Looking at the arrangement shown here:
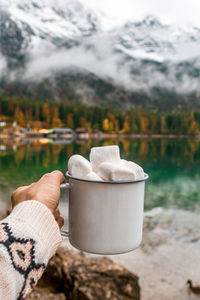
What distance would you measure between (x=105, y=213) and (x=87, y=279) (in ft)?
9.29

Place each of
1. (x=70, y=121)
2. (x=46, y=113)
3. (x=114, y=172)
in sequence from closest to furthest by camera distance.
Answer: (x=114, y=172) → (x=70, y=121) → (x=46, y=113)

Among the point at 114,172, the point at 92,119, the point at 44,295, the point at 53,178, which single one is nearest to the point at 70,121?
the point at 92,119

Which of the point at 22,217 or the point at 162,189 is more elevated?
the point at 22,217

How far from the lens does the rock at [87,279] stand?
337 centimetres

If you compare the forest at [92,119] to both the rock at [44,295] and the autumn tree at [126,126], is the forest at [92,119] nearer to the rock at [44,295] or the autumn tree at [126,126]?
the autumn tree at [126,126]

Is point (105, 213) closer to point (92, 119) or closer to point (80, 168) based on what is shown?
point (80, 168)

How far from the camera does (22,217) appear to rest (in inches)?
34.6

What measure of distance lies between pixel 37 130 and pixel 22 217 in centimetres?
7435

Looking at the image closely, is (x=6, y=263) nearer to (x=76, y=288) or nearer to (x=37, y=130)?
(x=76, y=288)

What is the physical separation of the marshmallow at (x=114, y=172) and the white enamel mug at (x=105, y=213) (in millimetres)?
20

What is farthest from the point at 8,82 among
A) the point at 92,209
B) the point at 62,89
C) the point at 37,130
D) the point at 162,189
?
the point at 92,209

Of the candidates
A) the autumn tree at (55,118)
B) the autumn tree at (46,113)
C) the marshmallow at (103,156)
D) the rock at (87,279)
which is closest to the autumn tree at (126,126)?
the autumn tree at (55,118)

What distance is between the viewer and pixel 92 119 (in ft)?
253

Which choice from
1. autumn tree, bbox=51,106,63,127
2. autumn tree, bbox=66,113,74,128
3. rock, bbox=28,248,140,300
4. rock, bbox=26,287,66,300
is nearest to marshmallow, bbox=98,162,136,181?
rock, bbox=28,248,140,300
